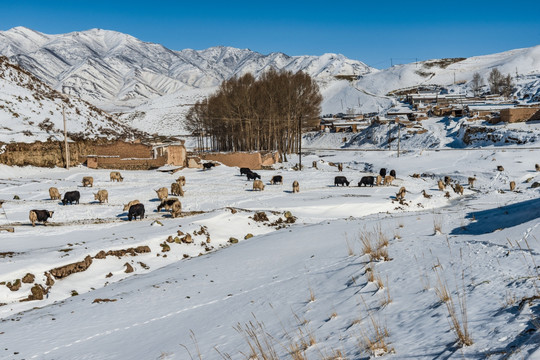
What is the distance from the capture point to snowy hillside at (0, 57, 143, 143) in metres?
46.3

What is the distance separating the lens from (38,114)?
52.1m

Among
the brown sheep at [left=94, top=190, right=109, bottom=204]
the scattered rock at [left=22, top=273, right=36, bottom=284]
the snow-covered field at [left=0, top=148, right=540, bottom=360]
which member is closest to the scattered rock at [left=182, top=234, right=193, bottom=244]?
the snow-covered field at [left=0, top=148, right=540, bottom=360]

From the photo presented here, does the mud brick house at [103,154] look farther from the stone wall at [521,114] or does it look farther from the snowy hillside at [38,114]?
Answer: the stone wall at [521,114]

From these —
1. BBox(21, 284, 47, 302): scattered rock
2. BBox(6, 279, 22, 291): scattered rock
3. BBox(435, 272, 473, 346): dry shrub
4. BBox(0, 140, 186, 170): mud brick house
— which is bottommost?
BBox(21, 284, 47, 302): scattered rock

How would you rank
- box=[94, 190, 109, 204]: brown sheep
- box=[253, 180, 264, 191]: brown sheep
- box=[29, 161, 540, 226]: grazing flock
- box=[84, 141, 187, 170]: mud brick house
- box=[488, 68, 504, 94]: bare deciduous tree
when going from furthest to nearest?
1. box=[488, 68, 504, 94]: bare deciduous tree
2. box=[84, 141, 187, 170]: mud brick house
3. box=[253, 180, 264, 191]: brown sheep
4. box=[94, 190, 109, 204]: brown sheep
5. box=[29, 161, 540, 226]: grazing flock

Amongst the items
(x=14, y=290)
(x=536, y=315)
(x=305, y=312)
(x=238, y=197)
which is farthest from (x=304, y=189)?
(x=536, y=315)

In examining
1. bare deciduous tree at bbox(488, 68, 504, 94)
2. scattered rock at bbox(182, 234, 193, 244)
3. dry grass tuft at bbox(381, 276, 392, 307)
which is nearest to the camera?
dry grass tuft at bbox(381, 276, 392, 307)

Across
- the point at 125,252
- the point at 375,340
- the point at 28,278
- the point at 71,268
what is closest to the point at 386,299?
the point at 375,340

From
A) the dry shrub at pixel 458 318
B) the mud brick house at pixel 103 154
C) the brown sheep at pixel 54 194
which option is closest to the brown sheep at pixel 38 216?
the brown sheep at pixel 54 194

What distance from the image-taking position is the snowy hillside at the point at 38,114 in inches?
1823

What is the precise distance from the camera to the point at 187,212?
878 inches

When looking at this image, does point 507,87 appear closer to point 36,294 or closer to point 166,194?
point 166,194

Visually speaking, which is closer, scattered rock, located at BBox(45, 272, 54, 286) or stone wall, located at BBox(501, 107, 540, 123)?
scattered rock, located at BBox(45, 272, 54, 286)

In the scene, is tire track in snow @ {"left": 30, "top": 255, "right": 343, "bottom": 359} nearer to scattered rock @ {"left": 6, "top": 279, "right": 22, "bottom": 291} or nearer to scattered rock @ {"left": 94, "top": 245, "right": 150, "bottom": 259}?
scattered rock @ {"left": 6, "top": 279, "right": 22, "bottom": 291}
